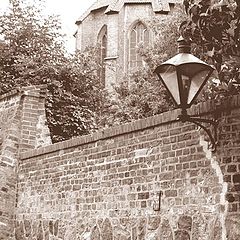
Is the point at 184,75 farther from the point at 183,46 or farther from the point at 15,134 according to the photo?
the point at 15,134

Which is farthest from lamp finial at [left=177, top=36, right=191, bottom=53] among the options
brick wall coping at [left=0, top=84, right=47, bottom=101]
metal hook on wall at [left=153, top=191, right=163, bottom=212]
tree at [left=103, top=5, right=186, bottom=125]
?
tree at [left=103, top=5, right=186, bottom=125]

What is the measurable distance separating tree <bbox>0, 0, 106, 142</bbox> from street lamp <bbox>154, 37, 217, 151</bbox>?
27.4 ft

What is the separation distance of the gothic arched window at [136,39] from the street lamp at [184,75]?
100 ft

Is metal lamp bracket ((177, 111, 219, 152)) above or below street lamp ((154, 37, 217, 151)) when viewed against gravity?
below

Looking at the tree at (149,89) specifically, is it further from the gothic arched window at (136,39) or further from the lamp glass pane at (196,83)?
the gothic arched window at (136,39)

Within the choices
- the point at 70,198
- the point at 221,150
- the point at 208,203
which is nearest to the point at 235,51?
the point at 221,150

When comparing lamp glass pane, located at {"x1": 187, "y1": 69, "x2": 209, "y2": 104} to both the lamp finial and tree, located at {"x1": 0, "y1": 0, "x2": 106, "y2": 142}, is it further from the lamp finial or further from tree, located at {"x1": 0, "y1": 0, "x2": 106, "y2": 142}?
tree, located at {"x1": 0, "y1": 0, "x2": 106, "y2": 142}

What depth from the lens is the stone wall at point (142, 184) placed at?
6.02 metres

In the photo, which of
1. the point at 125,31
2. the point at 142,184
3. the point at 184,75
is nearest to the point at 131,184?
the point at 142,184

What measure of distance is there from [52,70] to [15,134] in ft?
14.2

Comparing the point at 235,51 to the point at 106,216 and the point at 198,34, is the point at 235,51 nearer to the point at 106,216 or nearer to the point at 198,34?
the point at 198,34

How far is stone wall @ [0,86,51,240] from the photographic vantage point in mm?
10570

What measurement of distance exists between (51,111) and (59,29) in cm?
451

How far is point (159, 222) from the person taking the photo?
22.4 feet
